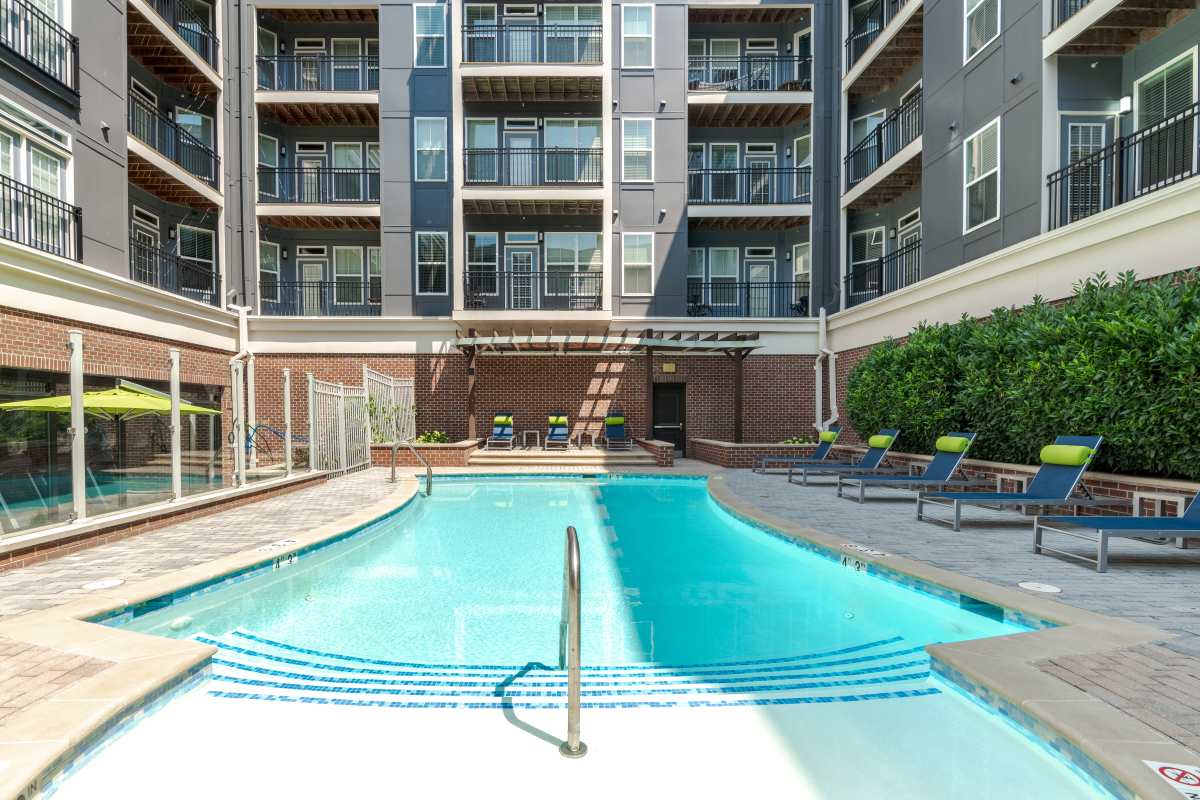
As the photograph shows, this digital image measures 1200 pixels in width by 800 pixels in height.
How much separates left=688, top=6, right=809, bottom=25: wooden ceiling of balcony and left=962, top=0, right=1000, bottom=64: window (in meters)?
6.95

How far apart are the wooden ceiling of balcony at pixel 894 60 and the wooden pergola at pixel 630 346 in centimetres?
743

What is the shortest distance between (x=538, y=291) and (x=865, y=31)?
1136 centimetres

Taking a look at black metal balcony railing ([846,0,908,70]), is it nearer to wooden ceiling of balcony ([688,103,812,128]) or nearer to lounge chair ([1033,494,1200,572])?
wooden ceiling of balcony ([688,103,812,128])

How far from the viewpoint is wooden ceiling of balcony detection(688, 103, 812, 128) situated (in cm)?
1745

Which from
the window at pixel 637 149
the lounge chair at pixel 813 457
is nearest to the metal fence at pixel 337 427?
the lounge chair at pixel 813 457

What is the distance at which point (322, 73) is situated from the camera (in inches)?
707

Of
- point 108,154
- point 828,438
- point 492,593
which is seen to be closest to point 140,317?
point 108,154

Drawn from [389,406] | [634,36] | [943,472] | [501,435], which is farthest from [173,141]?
[943,472]

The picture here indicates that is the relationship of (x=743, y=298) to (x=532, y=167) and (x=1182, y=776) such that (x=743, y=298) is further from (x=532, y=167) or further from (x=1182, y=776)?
(x=1182, y=776)

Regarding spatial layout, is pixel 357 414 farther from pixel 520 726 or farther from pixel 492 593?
pixel 520 726

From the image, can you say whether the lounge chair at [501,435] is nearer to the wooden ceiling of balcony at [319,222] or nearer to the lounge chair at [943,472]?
the wooden ceiling of balcony at [319,222]

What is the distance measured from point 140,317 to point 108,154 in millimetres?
3200

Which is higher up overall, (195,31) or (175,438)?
(195,31)

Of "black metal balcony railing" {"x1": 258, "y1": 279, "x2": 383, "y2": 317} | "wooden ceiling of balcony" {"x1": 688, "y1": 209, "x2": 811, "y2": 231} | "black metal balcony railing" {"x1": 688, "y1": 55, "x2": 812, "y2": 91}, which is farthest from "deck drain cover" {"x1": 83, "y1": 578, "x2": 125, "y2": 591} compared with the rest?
"black metal balcony railing" {"x1": 688, "y1": 55, "x2": 812, "y2": 91}
